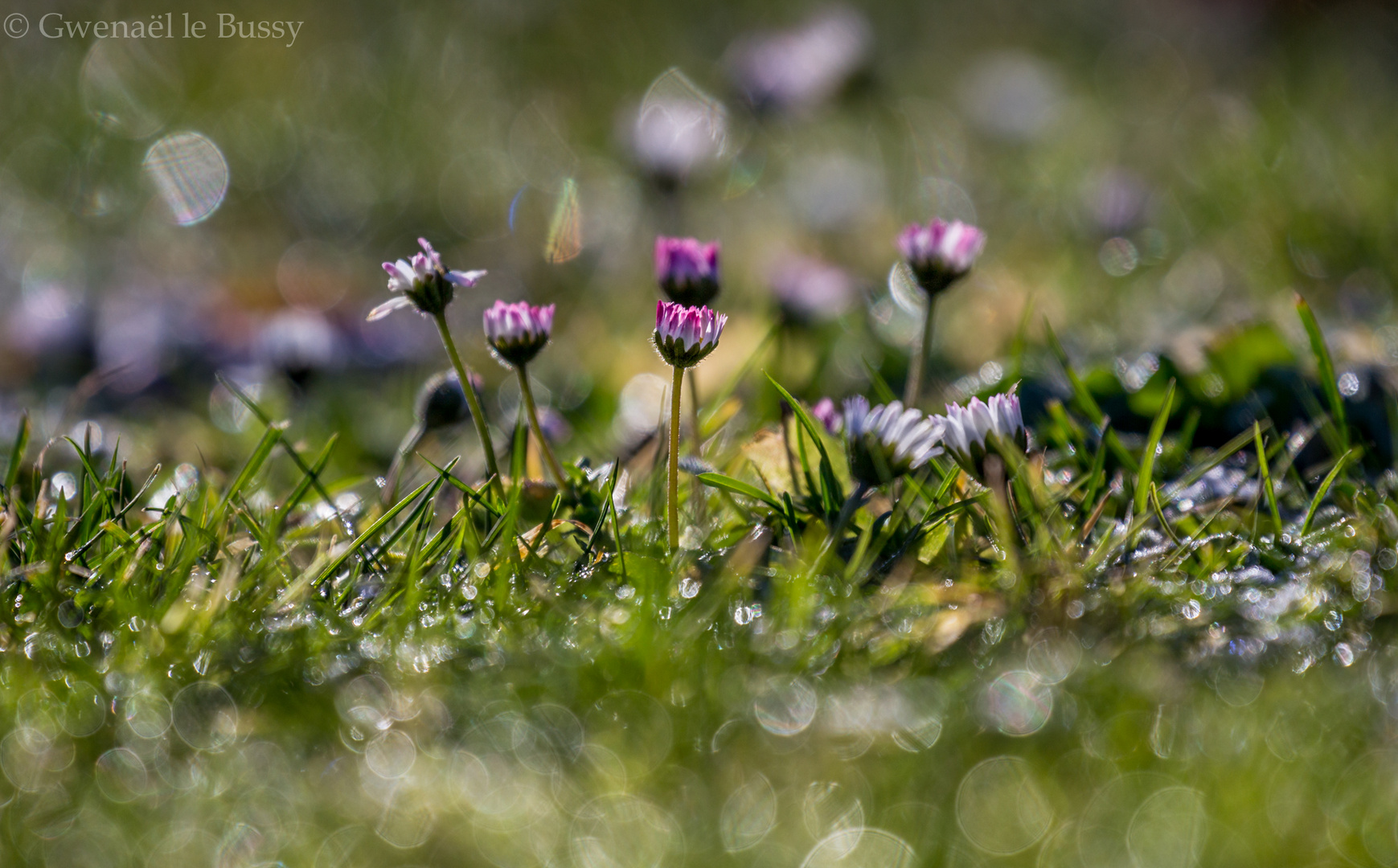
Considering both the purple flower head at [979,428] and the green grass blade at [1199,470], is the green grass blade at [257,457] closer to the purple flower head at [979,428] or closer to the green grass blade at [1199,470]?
the purple flower head at [979,428]

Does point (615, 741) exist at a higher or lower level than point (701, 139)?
higher

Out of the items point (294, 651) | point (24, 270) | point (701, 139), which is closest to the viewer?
point (294, 651)

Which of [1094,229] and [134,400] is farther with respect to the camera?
[1094,229]

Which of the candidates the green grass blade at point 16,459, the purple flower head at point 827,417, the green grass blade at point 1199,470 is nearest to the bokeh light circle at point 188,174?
the green grass blade at point 16,459

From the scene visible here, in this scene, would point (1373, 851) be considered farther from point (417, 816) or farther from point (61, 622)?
point (61, 622)

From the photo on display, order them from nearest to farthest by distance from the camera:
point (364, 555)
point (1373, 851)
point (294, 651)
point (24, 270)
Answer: point (1373, 851) < point (294, 651) < point (364, 555) < point (24, 270)

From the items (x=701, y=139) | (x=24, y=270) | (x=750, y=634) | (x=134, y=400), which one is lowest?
(x=24, y=270)

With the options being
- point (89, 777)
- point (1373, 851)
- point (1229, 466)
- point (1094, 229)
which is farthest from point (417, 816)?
point (1094, 229)
